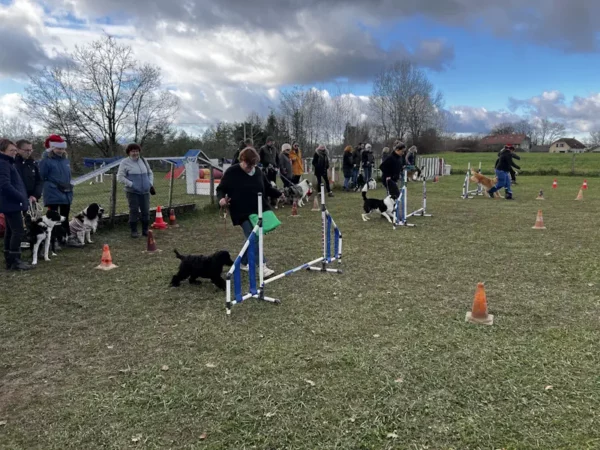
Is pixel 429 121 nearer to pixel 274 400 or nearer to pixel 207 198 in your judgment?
pixel 207 198

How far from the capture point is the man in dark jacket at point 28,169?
262 inches

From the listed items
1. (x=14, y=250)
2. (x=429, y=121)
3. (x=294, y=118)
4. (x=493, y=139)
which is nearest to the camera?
(x=14, y=250)

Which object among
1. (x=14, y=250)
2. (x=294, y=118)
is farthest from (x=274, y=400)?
(x=294, y=118)

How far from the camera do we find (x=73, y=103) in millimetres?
31141

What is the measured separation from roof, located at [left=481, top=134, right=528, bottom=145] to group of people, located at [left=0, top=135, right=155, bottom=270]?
72.3 meters

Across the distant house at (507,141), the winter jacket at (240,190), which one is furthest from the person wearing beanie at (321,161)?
the distant house at (507,141)

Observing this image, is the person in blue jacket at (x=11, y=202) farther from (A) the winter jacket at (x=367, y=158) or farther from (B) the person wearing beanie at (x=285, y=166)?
(A) the winter jacket at (x=367, y=158)

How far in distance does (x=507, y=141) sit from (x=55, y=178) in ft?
270

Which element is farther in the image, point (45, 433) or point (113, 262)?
point (113, 262)

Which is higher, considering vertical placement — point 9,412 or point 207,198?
point 207,198

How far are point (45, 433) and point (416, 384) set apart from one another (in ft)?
8.35

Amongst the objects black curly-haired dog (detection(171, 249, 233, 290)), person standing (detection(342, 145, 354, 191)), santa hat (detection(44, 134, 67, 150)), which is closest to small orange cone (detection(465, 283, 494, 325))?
black curly-haired dog (detection(171, 249, 233, 290))

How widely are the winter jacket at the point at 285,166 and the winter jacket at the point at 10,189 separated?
7.60 metres

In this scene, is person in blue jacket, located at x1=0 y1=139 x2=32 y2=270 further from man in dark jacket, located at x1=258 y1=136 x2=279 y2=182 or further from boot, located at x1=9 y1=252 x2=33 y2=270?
man in dark jacket, located at x1=258 y1=136 x2=279 y2=182
